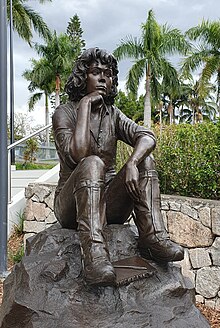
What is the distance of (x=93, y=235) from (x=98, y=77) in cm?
109

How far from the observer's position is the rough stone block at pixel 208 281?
14.5 feet

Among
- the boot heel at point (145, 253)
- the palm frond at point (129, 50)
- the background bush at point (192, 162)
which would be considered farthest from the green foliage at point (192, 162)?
the palm frond at point (129, 50)

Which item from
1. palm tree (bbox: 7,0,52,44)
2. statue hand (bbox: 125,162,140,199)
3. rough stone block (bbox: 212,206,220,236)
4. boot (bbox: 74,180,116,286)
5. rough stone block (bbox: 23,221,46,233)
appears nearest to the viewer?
boot (bbox: 74,180,116,286)

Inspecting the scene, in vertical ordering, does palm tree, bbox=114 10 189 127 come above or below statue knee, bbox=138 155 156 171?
above

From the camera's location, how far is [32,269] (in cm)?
254

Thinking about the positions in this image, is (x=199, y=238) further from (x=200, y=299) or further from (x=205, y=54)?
(x=205, y=54)

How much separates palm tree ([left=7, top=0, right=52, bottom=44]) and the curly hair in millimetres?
17301

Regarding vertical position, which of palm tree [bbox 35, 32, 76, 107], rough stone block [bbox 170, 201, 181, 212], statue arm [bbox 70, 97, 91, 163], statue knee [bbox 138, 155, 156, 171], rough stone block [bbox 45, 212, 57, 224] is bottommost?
rough stone block [bbox 45, 212, 57, 224]

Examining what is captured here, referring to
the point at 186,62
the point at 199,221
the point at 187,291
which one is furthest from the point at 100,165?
the point at 186,62

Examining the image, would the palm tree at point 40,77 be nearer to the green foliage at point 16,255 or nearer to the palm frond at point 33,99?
the palm frond at point 33,99

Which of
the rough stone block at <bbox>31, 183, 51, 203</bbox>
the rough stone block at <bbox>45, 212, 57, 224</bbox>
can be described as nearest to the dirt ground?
the rough stone block at <bbox>45, 212, 57, 224</bbox>

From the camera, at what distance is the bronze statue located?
2.36m

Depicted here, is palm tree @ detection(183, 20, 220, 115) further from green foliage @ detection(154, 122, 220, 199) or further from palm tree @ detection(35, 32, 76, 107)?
green foliage @ detection(154, 122, 220, 199)

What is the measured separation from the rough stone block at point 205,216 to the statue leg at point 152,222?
1882mm
